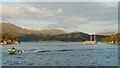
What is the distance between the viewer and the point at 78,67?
181 ft

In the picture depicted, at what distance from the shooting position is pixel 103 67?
185 feet

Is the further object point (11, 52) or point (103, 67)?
point (11, 52)

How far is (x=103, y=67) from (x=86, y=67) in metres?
6.18

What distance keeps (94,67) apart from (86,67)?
2.81 metres

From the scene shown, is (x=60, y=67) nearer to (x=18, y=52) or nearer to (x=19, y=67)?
(x=19, y=67)

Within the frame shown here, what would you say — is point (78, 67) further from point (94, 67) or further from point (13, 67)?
point (13, 67)

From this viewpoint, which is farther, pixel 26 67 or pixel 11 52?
pixel 11 52

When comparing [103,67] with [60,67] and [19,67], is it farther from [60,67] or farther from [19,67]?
[19,67]

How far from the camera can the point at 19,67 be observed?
56000mm

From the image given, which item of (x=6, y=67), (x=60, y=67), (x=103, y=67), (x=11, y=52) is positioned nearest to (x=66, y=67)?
(x=60, y=67)

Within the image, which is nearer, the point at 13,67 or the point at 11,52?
the point at 13,67

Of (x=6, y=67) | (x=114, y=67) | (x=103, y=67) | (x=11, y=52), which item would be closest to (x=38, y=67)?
(x=6, y=67)

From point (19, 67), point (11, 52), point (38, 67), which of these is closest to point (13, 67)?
point (19, 67)

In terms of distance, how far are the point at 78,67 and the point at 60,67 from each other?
626cm
